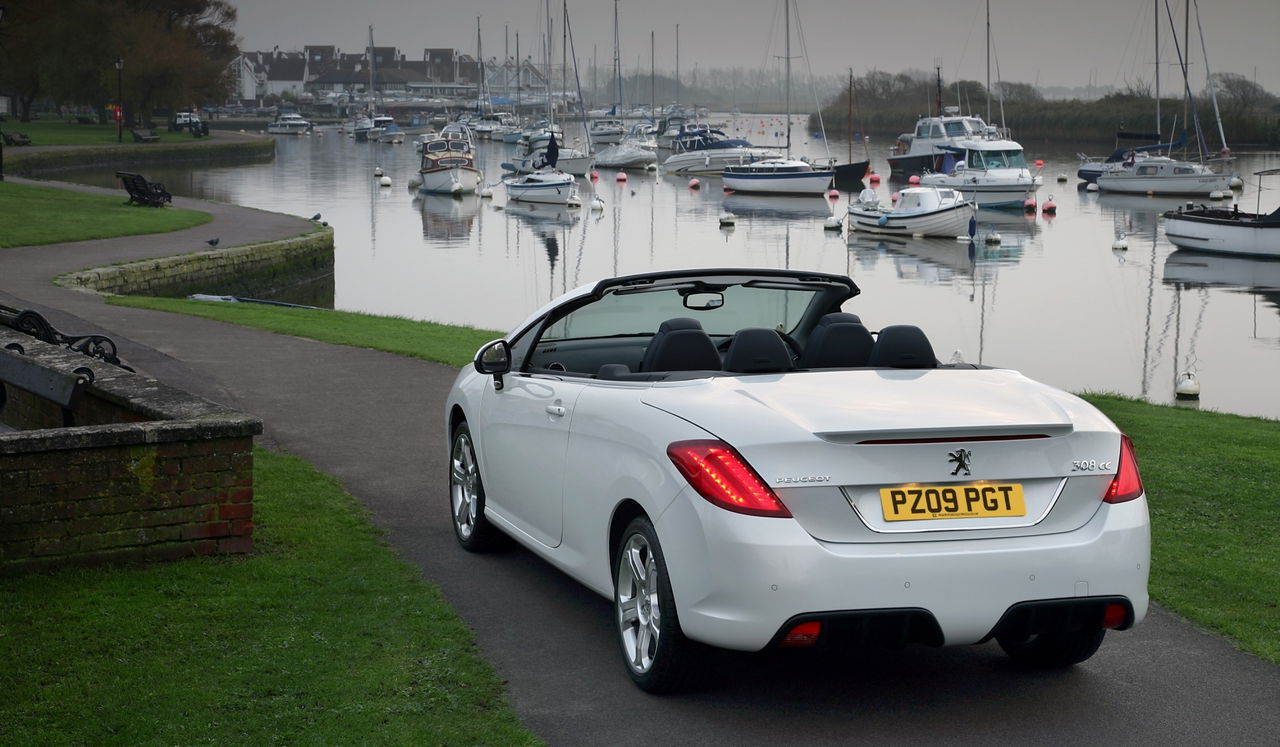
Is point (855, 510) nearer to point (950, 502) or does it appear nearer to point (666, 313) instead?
point (950, 502)

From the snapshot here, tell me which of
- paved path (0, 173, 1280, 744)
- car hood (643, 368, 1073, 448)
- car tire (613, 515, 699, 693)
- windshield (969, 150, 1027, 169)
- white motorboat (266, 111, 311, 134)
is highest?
white motorboat (266, 111, 311, 134)

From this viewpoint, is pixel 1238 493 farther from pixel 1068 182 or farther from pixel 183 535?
pixel 1068 182

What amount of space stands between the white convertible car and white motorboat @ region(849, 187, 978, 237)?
4494cm

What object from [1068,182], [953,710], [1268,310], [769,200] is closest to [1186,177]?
[1068,182]

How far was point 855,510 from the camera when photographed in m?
4.79

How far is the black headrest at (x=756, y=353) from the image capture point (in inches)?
221

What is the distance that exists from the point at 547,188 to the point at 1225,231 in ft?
96.8

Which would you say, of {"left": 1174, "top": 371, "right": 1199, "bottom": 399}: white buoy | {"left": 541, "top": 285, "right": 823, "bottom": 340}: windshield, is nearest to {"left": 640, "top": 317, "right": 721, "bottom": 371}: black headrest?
{"left": 541, "top": 285, "right": 823, "bottom": 340}: windshield

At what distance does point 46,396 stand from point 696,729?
14.0ft

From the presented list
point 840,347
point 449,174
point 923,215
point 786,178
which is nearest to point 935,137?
point 786,178

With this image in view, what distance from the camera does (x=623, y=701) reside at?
5254mm

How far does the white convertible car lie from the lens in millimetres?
4742

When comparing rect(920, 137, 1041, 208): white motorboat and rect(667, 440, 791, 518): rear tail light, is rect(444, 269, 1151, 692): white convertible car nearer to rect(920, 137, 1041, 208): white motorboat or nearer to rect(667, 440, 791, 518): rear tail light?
rect(667, 440, 791, 518): rear tail light

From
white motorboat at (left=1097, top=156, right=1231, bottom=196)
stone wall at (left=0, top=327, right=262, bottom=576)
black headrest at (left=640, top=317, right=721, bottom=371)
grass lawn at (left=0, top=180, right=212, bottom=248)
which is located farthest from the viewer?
white motorboat at (left=1097, top=156, right=1231, bottom=196)
